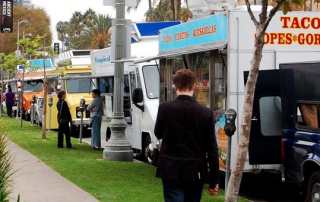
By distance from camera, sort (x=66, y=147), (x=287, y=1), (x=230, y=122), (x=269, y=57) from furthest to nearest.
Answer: (x=66, y=147) → (x=269, y=57) → (x=230, y=122) → (x=287, y=1)

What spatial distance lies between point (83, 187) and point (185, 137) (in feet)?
18.1

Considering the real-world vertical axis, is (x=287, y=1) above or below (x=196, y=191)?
above

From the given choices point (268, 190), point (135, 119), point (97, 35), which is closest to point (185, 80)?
point (268, 190)

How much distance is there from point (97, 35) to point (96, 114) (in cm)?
5378

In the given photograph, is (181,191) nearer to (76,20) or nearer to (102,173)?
(102,173)

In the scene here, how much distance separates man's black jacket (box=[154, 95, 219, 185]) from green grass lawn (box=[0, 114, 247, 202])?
11.5 feet

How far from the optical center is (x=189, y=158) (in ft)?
20.5

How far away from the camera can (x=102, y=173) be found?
13.3 metres

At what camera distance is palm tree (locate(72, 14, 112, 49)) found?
71250mm

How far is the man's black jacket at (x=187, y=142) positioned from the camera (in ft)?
20.5

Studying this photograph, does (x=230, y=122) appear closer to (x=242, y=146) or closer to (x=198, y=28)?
(x=242, y=146)

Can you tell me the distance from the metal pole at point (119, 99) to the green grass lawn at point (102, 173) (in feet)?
1.21

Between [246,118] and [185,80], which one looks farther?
[246,118]

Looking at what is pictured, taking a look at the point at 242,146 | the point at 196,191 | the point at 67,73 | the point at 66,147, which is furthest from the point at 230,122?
the point at 67,73
